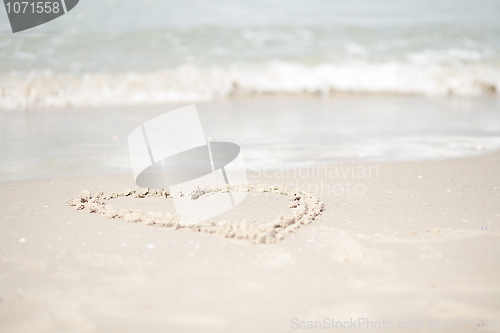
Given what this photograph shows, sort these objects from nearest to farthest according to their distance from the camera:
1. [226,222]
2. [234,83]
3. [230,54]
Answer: [226,222]
[234,83]
[230,54]

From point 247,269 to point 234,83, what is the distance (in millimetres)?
6622

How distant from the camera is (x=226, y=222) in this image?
2381mm

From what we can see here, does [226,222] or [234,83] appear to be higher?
[226,222]

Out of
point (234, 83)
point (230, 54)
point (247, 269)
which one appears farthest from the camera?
point (230, 54)

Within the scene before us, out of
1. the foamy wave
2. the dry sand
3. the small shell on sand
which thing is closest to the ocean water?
the foamy wave

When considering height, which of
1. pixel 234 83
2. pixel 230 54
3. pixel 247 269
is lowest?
pixel 234 83

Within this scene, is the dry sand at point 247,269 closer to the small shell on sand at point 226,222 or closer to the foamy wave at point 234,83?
the small shell on sand at point 226,222

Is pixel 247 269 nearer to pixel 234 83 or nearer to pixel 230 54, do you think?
pixel 234 83

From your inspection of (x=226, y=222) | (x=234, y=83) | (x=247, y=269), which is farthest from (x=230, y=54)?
(x=247, y=269)

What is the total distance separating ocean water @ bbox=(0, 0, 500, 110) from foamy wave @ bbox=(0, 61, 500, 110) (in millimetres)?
21

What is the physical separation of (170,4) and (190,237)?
1139 centimetres

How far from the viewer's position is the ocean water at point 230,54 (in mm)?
7598

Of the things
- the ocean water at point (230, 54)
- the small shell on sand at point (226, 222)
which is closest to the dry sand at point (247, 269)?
the small shell on sand at point (226, 222)

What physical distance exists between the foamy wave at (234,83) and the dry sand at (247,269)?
468cm
